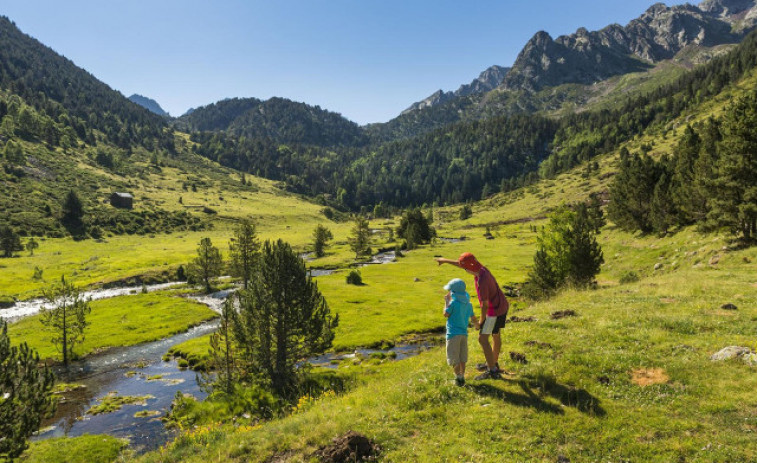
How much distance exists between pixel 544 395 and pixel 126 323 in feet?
220

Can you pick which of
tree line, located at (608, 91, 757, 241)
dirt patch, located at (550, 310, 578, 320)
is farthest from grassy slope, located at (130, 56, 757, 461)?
tree line, located at (608, 91, 757, 241)

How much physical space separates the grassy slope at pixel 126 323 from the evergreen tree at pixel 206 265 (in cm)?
1076

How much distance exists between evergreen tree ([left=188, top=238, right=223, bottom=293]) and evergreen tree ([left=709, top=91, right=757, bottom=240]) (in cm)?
9061

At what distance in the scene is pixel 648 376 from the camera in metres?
12.6

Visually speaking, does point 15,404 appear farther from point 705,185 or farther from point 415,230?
point 415,230

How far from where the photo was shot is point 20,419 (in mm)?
15727

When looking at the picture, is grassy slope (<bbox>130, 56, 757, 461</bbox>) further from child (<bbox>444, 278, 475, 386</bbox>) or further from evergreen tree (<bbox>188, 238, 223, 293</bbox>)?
evergreen tree (<bbox>188, 238, 223, 293</bbox>)

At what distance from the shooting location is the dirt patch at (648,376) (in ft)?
39.8

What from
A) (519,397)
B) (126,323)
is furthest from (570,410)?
(126,323)

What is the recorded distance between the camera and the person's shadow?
10922 millimetres

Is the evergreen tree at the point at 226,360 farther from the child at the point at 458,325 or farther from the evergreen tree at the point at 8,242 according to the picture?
the evergreen tree at the point at 8,242

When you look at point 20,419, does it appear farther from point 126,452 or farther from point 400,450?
point 400,450

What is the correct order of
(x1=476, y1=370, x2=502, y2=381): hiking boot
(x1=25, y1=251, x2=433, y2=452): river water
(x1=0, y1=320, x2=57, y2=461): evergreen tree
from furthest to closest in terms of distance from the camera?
1. (x1=25, y1=251, x2=433, y2=452): river water
2. (x1=0, y1=320, x2=57, y2=461): evergreen tree
3. (x1=476, y1=370, x2=502, y2=381): hiking boot

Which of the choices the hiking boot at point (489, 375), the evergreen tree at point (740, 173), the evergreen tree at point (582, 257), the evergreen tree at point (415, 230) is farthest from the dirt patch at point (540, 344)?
the evergreen tree at point (415, 230)
